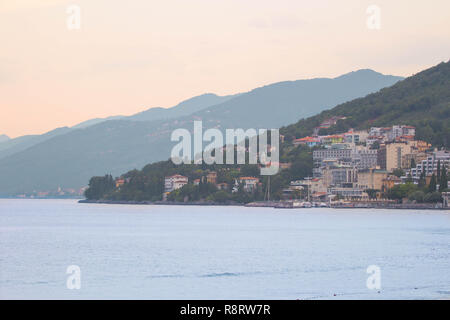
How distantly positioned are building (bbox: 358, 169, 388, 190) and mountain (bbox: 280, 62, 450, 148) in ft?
48.5

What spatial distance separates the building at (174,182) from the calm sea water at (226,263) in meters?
84.8

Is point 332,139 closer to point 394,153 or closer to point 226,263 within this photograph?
point 394,153

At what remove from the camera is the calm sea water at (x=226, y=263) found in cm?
2980

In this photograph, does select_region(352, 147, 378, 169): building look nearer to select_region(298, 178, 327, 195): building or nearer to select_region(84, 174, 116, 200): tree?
select_region(298, 178, 327, 195): building

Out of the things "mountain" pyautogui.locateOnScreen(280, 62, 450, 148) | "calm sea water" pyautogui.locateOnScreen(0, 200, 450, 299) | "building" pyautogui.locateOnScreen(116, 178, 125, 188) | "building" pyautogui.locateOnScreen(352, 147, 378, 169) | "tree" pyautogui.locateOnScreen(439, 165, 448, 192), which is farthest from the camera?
"building" pyautogui.locateOnScreen(116, 178, 125, 188)

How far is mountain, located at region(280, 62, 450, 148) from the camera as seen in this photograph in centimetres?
14588

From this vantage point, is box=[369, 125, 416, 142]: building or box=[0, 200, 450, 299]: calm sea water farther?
box=[369, 125, 416, 142]: building

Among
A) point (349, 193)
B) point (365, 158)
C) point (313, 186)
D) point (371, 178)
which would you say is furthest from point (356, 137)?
point (371, 178)

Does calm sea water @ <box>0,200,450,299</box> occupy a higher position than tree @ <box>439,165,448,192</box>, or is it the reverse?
tree @ <box>439,165,448,192</box>

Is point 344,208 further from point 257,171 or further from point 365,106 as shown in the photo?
point 365,106

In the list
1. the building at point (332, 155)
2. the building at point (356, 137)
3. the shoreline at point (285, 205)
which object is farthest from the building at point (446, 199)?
the building at point (356, 137)

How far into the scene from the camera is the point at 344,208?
122750 millimetres

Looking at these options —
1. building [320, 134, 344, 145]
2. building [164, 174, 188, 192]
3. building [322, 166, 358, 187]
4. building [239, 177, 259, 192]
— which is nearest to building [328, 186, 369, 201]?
building [322, 166, 358, 187]
